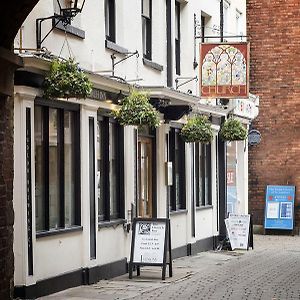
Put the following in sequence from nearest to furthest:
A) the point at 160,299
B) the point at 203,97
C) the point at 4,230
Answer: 1. the point at 4,230
2. the point at 160,299
3. the point at 203,97

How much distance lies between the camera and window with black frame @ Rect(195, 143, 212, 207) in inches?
925

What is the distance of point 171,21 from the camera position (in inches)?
822

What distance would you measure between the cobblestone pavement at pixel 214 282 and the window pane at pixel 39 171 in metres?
1.19

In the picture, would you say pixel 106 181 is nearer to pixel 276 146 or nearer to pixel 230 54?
pixel 230 54

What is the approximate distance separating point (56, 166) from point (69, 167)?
0.48 metres

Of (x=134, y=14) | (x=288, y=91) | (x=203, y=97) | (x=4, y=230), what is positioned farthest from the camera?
(x=288, y=91)

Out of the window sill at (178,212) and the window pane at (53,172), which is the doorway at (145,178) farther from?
the window pane at (53,172)

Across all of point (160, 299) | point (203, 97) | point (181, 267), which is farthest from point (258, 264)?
point (160, 299)

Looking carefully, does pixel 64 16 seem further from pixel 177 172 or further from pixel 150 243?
pixel 177 172

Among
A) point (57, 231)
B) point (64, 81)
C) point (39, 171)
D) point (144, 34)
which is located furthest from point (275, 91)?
point (64, 81)

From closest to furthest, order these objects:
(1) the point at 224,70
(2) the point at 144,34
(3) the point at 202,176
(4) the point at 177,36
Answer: (2) the point at 144,34 < (1) the point at 224,70 < (4) the point at 177,36 < (3) the point at 202,176

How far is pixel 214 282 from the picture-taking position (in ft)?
54.7

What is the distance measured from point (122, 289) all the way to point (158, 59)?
20.9 ft

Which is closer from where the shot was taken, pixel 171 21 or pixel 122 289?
pixel 122 289
